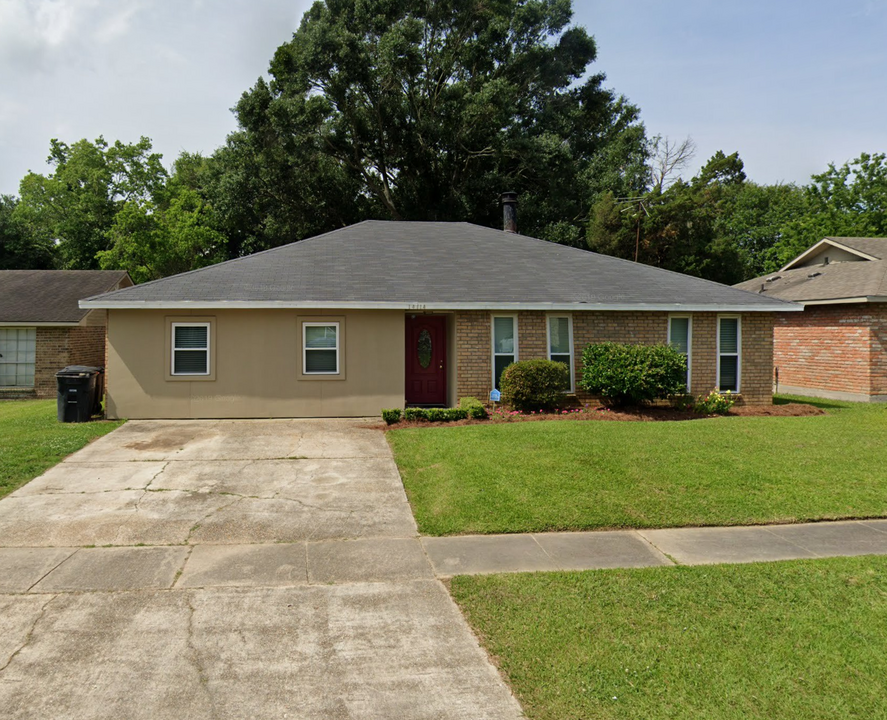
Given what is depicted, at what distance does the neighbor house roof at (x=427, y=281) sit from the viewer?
14.1m

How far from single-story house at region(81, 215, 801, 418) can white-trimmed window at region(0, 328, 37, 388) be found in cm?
694

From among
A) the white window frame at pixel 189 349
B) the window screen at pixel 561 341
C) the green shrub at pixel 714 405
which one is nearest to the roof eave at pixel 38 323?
the white window frame at pixel 189 349

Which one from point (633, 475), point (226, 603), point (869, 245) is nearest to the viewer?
point (226, 603)

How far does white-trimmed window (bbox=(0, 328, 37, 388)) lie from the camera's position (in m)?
20.4

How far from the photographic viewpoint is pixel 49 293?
22.3 meters

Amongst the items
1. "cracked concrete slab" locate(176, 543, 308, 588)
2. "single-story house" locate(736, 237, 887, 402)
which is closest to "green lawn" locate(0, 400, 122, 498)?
"cracked concrete slab" locate(176, 543, 308, 588)

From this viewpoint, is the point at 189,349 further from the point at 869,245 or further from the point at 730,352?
the point at 869,245

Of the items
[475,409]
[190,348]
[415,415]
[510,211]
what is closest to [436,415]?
[415,415]

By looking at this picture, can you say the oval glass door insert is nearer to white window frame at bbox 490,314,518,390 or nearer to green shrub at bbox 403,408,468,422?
white window frame at bbox 490,314,518,390

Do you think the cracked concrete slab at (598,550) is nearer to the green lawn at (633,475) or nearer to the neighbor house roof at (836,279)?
the green lawn at (633,475)

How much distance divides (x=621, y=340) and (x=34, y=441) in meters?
12.4

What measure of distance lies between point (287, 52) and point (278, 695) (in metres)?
34.3

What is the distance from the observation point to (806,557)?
6.32 metres

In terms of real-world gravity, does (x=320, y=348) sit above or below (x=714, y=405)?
above
